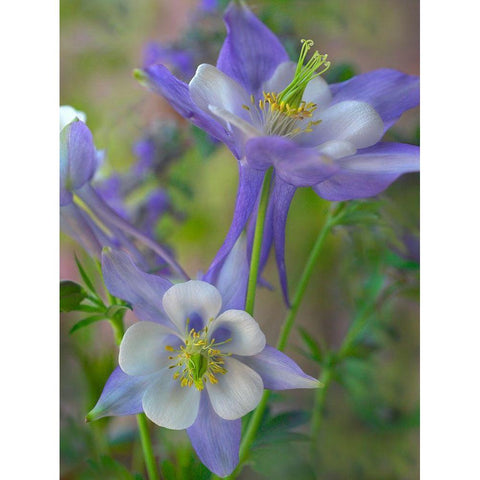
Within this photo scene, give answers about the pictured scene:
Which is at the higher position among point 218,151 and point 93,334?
point 218,151

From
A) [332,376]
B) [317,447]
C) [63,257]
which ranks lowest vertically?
[317,447]

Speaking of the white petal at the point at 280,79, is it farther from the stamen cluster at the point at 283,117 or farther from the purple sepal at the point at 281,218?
the purple sepal at the point at 281,218

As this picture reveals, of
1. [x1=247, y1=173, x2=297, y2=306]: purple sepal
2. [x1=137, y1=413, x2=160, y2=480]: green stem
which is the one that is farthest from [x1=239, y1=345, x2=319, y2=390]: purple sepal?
[x1=137, y1=413, x2=160, y2=480]: green stem

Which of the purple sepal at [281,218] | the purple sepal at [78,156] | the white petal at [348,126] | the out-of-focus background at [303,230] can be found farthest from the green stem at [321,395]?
the purple sepal at [78,156]

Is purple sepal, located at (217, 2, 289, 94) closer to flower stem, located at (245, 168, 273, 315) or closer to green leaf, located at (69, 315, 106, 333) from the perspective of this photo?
flower stem, located at (245, 168, 273, 315)
